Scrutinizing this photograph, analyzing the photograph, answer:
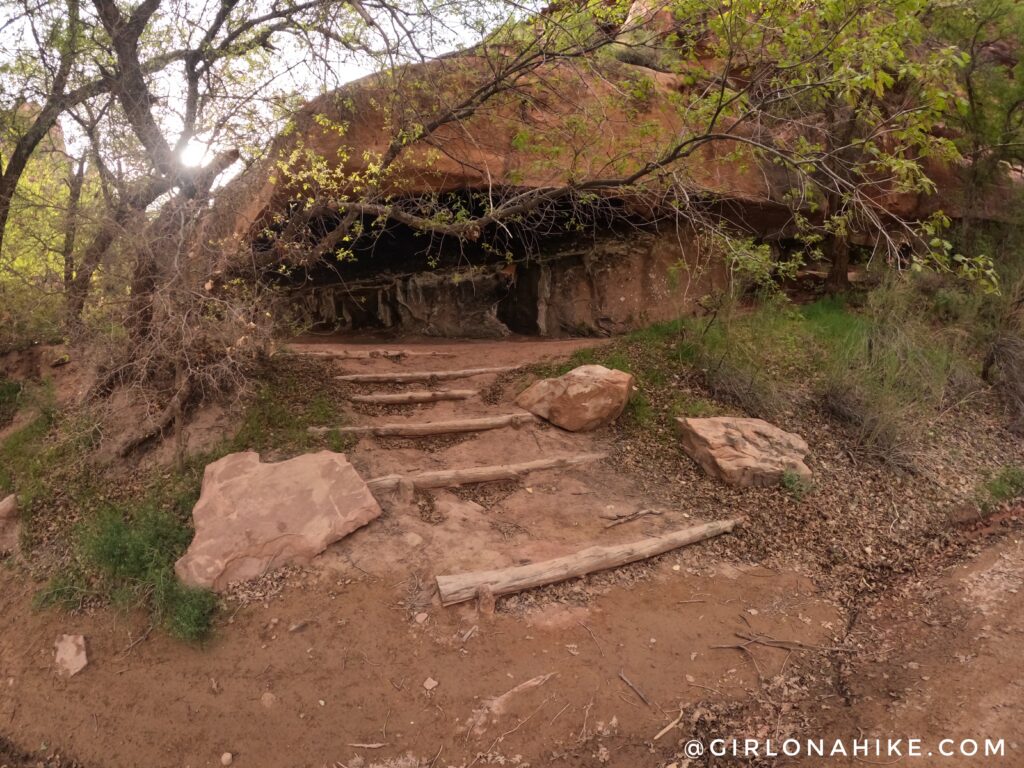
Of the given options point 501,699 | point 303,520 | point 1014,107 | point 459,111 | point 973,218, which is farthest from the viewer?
point 973,218

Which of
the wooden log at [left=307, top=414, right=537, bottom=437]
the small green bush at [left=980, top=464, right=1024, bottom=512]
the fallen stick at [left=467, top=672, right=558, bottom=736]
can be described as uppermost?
the wooden log at [left=307, top=414, right=537, bottom=437]

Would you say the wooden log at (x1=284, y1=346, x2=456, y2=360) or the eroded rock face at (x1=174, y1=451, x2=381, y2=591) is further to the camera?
the wooden log at (x1=284, y1=346, x2=456, y2=360)

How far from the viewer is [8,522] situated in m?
4.08

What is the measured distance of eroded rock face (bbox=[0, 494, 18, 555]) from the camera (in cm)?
400

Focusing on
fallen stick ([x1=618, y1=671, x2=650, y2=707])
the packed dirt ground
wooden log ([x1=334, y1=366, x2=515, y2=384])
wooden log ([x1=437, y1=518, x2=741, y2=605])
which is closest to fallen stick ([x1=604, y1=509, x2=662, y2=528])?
the packed dirt ground

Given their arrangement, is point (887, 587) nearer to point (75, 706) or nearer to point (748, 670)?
point (748, 670)

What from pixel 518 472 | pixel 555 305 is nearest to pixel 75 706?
pixel 518 472

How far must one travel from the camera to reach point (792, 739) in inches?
110

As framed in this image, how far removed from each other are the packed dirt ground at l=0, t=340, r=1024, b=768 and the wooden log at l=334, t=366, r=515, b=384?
1.30 meters

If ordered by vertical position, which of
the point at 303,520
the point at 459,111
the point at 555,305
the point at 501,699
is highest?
the point at 459,111

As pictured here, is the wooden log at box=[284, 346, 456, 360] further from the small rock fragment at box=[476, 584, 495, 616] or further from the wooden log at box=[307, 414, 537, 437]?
→ the small rock fragment at box=[476, 584, 495, 616]

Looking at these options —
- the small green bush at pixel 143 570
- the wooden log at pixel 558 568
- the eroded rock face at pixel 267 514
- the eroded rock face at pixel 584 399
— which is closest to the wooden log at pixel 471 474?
the eroded rock face at pixel 267 514

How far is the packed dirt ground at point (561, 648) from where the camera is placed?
9.21 ft

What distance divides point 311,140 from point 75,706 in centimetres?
450
